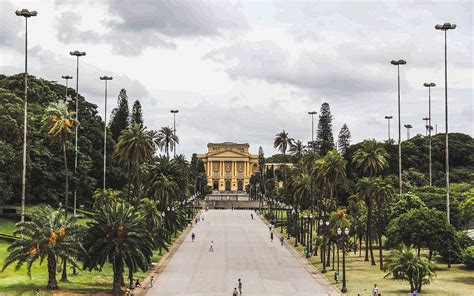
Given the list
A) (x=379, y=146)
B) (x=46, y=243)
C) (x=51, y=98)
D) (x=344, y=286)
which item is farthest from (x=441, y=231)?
(x=51, y=98)

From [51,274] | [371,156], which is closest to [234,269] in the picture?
[371,156]

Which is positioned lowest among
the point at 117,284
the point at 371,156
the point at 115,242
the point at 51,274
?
the point at 117,284

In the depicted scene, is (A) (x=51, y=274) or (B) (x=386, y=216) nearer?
(A) (x=51, y=274)

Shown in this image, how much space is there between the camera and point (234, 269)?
64.9 m

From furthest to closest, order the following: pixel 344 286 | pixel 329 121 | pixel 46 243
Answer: pixel 329 121 → pixel 344 286 → pixel 46 243

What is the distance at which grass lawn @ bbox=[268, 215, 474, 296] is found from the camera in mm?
51750

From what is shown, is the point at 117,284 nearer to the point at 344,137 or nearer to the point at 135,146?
the point at 135,146

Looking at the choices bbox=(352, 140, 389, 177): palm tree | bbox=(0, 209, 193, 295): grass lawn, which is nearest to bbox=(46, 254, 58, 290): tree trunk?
bbox=(0, 209, 193, 295): grass lawn

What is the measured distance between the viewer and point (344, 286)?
52219 mm

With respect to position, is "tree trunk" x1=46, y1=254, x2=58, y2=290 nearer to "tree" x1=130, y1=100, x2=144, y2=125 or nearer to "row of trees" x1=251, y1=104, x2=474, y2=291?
"row of trees" x1=251, y1=104, x2=474, y2=291

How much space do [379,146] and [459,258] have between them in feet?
45.4

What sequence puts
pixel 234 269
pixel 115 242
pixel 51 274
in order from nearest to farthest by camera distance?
pixel 51 274
pixel 115 242
pixel 234 269

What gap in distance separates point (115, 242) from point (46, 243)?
4.75 meters

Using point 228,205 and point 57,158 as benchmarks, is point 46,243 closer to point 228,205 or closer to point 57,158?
point 57,158
